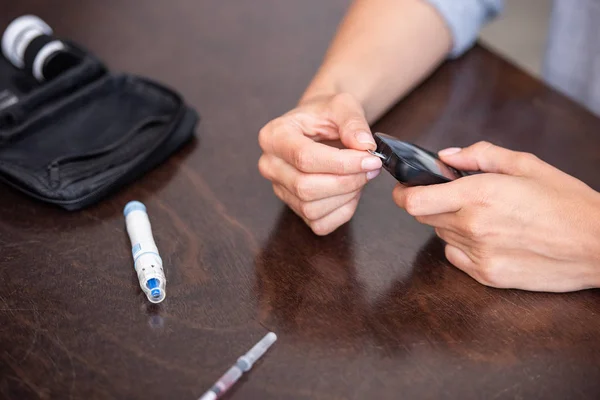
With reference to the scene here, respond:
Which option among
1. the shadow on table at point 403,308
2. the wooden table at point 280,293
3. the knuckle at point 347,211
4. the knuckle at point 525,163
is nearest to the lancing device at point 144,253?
the wooden table at point 280,293

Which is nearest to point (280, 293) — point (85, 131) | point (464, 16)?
point (85, 131)

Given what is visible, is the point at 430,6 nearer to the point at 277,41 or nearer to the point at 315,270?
the point at 277,41

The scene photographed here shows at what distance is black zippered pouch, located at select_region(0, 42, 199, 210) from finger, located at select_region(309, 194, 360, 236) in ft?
1.01

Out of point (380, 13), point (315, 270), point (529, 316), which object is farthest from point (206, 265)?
point (380, 13)

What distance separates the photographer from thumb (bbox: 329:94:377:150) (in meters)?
0.92

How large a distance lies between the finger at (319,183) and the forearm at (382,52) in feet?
0.68

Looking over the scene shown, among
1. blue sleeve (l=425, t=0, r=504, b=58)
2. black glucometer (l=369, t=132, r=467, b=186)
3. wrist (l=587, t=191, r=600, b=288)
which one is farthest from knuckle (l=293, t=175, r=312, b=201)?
blue sleeve (l=425, t=0, r=504, b=58)

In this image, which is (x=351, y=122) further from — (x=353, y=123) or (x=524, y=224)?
(x=524, y=224)

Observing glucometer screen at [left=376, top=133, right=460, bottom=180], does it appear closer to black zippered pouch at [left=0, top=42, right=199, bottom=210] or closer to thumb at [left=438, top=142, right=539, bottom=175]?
thumb at [left=438, top=142, right=539, bottom=175]

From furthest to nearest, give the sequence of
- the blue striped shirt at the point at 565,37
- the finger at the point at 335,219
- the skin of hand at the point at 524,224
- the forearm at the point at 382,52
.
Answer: the blue striped shirt at the point at 565,37, the forearm at the point at 382,52, the finger at the point at 335,219, the skin of hand at the point at 524,224

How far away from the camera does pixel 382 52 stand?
1184 mm

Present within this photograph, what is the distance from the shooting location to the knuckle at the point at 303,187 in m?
0.95

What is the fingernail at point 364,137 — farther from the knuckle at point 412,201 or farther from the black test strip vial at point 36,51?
the black test strip vial at point 36,51

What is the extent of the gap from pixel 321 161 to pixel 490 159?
241 millimetres
